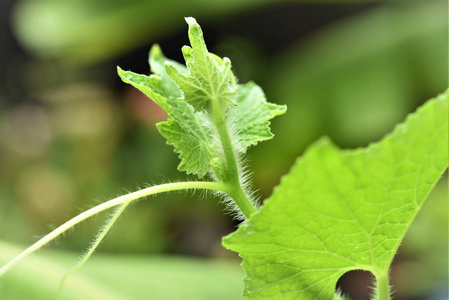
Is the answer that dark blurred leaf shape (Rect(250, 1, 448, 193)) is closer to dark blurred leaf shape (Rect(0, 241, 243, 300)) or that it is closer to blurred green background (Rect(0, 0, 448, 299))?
blurred green background (Rect(0, 0, 448, 299))

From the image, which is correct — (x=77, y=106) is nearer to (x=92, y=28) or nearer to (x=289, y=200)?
(x=92, y=28)

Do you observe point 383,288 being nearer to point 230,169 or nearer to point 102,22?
point 230,169

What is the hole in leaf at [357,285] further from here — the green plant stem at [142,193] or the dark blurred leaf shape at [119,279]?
the green plant stem at [142,193]

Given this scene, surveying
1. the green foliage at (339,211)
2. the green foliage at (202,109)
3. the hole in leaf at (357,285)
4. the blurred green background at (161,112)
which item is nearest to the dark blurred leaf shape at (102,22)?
the blurred green background at (161,112)

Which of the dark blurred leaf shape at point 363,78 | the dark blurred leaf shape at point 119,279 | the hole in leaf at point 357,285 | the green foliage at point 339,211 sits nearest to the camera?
the green foliage at point 339,211

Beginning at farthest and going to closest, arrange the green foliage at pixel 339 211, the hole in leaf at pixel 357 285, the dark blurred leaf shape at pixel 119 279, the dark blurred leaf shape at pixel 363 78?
the hole in leaf at pixel 357 285 → the dark blurred leaf shape at pixel 363 78 → the dark blurred leaf shape at pixel 119 279 → the green foliage at pixel 339 211

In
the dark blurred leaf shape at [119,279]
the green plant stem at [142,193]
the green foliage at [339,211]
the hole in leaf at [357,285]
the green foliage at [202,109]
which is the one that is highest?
the hole in leaf at [357,285]

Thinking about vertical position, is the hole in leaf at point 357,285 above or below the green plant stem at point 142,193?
above

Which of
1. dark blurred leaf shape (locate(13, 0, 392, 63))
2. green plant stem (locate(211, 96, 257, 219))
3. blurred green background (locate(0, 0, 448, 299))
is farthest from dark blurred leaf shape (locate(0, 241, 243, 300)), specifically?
dark blurred leaf shape (locate(13, 0, 392, 63))

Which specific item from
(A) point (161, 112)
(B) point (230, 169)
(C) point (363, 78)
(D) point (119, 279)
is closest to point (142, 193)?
(B) point (230, 169)
